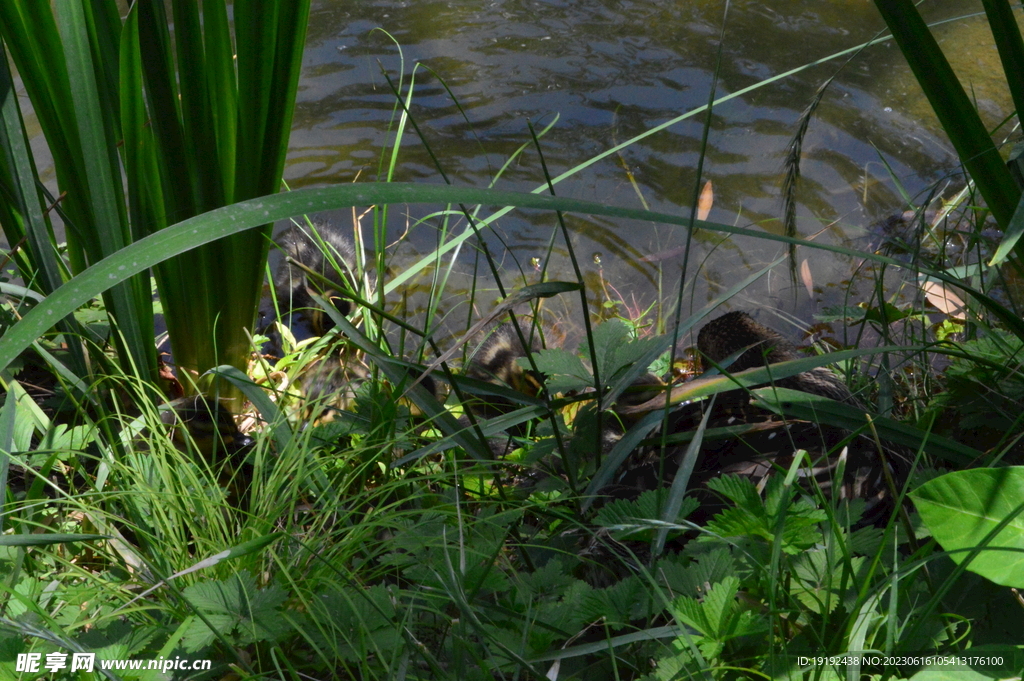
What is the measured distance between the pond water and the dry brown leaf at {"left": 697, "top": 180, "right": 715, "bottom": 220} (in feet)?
0.09

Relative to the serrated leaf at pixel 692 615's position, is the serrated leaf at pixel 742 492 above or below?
above

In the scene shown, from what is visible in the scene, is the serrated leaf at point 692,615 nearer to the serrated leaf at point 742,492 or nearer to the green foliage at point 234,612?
the serrated leaf at point 742,492

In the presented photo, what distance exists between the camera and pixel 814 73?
4.09 meters

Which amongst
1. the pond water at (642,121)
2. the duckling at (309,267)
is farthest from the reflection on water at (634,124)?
the duckling at (309,267)

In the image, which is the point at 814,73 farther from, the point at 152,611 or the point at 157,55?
the point at 152,611

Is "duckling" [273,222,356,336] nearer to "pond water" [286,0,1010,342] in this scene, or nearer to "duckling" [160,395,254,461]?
"pond water" [286,0,1010,342]

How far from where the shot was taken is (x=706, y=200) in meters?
3.42

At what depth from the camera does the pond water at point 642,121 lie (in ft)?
10.5

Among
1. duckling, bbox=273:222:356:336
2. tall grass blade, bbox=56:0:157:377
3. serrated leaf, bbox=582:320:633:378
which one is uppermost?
tall grass blade, bbox=56:0:157:377

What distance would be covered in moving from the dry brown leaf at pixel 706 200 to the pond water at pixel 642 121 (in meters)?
0.03

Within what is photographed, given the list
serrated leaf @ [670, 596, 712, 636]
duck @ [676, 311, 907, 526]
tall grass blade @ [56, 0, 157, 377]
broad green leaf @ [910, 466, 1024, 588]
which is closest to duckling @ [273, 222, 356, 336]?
tall grass blade @ [56, 0, 157, 377]

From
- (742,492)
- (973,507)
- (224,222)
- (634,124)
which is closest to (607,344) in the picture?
(742,492)

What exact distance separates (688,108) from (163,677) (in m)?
3.46

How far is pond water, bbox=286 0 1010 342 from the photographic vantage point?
3215 millimetres
